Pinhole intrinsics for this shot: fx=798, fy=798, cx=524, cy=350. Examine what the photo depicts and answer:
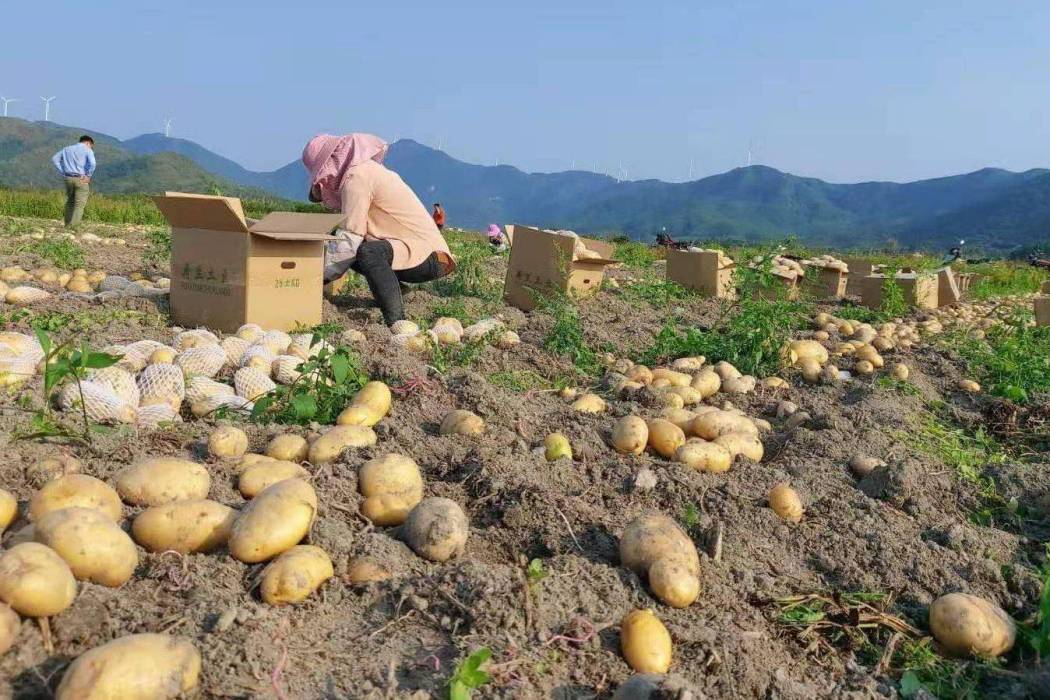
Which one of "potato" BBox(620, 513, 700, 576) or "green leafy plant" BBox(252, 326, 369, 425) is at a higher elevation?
"green leafy plant" BBox(252, 326, 369, 425)

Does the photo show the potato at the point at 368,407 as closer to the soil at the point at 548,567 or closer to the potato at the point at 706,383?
the soil at the point at 548,567

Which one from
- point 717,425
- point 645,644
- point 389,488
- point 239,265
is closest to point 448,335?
point 239,265

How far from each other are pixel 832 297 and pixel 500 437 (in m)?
7.19

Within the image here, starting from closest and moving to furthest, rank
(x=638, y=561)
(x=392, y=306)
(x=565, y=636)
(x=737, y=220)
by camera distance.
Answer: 1. (x=565, y=636)
2. (x=638, y=561)
3. (x=392, y=306)
4. (x=737, y=220)

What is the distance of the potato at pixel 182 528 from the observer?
210cm

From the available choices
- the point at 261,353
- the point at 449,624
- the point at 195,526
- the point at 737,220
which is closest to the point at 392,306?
the point at 261,353

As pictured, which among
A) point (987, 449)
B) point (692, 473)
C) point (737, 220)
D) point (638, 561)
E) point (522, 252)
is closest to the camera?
point (638, 561)

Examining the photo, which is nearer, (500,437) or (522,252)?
(500,437)

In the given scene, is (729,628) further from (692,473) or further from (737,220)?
(737,220)

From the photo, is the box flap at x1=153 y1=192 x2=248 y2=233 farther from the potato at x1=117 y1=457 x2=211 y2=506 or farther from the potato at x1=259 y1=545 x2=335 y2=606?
the potato at x1=259 y1=545 x2=335 y2=606

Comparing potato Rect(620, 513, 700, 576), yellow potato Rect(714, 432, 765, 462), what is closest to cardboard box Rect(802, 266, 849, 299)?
yellow potato Rect(714, 432, 765, 462)

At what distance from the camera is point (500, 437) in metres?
3.11

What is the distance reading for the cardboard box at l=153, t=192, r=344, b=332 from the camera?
4875mm

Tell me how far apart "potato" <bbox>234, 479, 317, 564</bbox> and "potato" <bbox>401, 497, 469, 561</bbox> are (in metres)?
0.29
